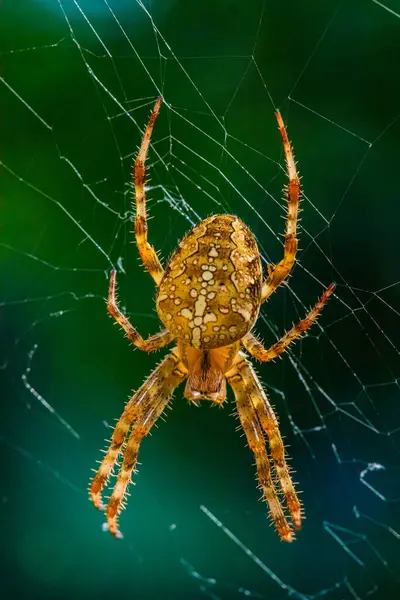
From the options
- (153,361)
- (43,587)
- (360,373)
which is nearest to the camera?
(360,373)

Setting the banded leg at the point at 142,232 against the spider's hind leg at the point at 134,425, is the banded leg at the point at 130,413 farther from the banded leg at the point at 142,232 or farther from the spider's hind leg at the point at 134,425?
the banded leg at the point at 142,232

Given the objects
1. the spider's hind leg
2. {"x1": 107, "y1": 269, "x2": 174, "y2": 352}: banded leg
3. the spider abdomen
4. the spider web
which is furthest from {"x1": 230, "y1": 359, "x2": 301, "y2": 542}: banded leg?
the spider web

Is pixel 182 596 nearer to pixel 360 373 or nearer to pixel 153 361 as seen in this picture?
pixel 153 361

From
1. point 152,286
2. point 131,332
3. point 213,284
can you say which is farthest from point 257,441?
point 152,286

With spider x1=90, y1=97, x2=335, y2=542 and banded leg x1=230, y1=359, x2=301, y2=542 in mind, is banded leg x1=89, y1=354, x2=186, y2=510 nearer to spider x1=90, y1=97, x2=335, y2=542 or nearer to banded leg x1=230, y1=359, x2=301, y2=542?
spider x1=90, y1=97, x2=335, y2=542

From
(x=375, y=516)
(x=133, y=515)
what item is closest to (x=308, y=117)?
(x=375, y=516)

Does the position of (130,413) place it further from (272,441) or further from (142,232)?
(142,232)
